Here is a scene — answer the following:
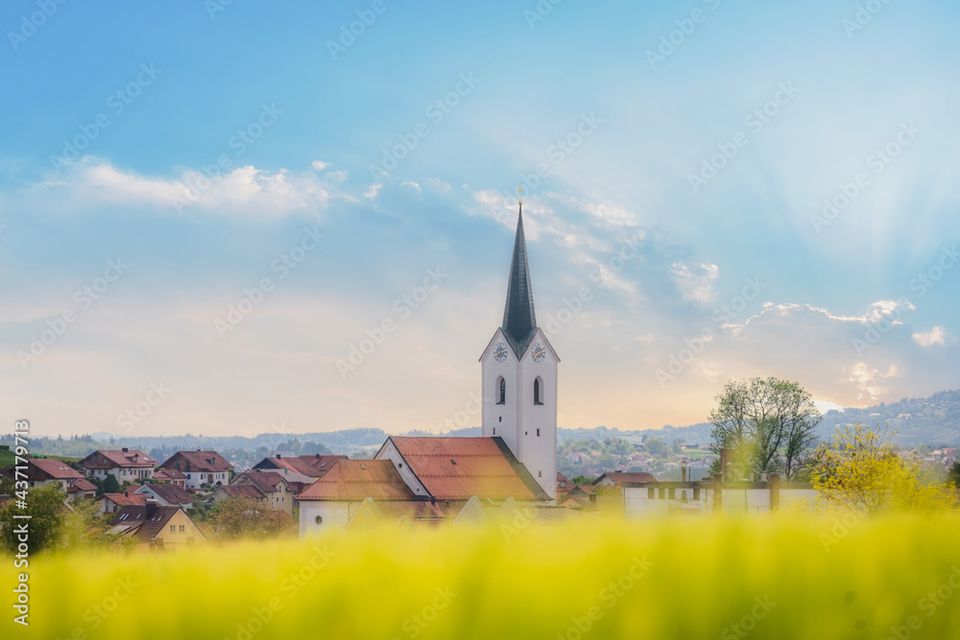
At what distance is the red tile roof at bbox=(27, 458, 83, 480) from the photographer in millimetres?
101125

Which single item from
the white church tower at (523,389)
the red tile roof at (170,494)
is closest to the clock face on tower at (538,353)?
the white church tower at (523,389)

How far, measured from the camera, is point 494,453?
7119cm

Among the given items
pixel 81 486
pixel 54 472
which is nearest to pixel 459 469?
pixel 81 486

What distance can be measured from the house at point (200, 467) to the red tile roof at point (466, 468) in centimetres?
6968

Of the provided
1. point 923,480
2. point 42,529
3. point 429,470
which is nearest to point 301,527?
point 429,470

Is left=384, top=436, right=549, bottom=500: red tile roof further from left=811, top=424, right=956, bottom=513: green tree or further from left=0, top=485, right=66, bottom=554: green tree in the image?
left=0, top=485, right=66, bottom=554: green tree

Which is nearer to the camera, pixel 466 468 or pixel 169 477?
pixel 466 468

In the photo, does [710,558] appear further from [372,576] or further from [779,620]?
[372,576]

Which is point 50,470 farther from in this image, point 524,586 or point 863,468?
point 524,586

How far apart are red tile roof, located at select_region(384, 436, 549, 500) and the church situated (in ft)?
0.23

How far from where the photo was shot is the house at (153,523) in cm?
5631
